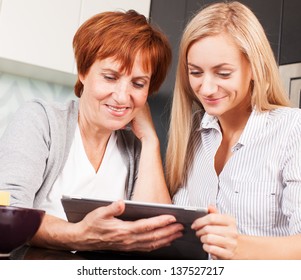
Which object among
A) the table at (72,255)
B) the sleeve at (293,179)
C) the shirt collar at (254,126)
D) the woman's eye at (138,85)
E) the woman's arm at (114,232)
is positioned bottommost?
the table at (72,255)

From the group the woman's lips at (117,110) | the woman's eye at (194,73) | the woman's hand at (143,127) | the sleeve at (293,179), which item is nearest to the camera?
the sleeve at (293,179)

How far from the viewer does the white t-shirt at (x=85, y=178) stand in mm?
1475

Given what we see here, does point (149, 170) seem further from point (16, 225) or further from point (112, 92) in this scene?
point (16, 225)

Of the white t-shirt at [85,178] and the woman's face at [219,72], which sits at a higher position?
the woman's face at [219,72]

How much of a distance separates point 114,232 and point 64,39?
1920 mm

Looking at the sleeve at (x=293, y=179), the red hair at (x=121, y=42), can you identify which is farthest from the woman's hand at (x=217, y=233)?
the red hair at (x=121, y=42)

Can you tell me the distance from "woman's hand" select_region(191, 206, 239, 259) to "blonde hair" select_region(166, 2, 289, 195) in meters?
0.56

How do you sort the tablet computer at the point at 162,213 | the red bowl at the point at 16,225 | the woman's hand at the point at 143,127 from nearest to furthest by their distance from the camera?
the red bowl at the point at 16,225 → the tablet computer at the point at 162,213 → the woman's hand at the point at 143,127

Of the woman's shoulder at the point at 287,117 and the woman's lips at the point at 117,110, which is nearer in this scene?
the woman's shoulder at the point at 287,117

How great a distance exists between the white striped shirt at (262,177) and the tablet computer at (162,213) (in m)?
0.33

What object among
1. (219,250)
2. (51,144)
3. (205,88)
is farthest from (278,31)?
(219,250)

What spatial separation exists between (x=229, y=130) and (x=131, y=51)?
0.42 meters

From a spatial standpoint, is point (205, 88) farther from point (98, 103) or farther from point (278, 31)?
point (278, 31)

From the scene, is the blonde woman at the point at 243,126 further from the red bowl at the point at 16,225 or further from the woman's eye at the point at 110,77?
the red bowl at the point at 16,225
